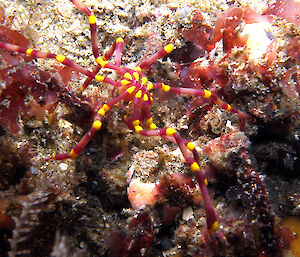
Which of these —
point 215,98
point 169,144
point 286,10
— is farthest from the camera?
point 169,144

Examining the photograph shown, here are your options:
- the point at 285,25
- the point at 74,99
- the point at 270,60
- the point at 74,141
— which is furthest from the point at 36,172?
the point at 285,25

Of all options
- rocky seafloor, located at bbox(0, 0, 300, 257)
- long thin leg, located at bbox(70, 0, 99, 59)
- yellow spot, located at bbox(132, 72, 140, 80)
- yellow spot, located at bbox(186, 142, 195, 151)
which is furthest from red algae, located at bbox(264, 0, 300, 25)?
long thin leg, located at bbox(70, 0, 99, 59)

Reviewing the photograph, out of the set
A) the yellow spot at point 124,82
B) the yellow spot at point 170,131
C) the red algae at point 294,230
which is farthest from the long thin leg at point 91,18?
the red algae at point 294,230

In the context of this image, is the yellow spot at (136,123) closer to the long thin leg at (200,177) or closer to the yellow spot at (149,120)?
the yellow spot at (149,120)

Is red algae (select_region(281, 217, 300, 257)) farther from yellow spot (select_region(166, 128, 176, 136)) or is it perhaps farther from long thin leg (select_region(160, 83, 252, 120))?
yellow spot (select_region(166, 128, 176, 136))

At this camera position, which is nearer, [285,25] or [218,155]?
[218,155]

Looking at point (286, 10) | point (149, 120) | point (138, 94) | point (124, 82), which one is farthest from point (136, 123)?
point (286, 10)

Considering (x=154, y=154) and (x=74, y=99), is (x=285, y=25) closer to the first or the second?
(x=154, y=154)

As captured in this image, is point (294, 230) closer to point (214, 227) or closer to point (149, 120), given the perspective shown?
point (214, 227)
